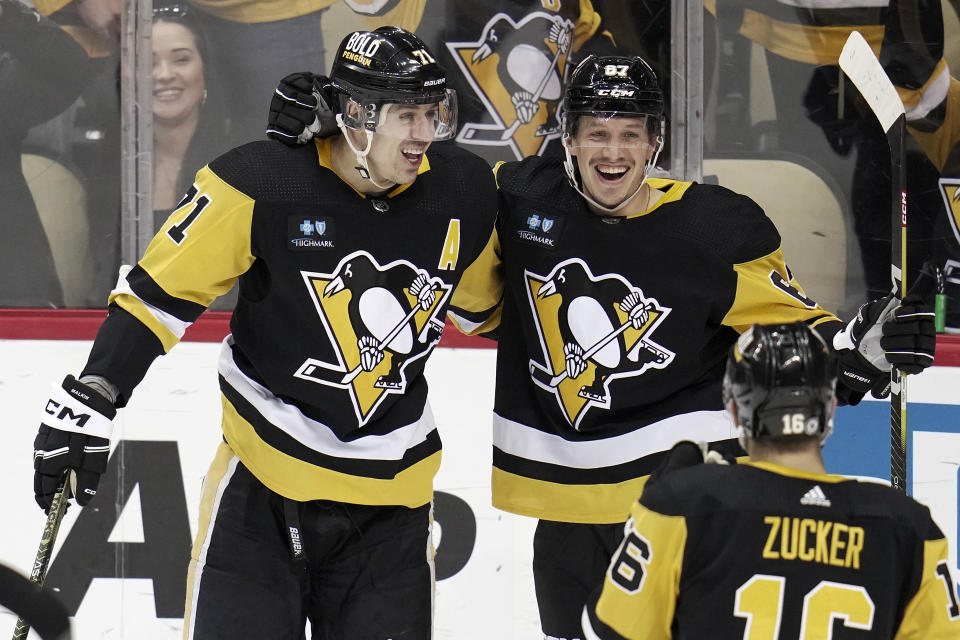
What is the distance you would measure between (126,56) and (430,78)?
1.43 meters

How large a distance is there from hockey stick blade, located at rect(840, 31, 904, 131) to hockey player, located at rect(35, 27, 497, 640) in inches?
32.5

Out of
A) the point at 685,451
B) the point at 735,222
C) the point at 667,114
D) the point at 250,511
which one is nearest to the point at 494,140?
the point at 667,114

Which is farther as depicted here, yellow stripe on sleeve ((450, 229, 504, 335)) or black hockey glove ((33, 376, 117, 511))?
yellow stripe on sleeve ((450, 229, 504, 335))

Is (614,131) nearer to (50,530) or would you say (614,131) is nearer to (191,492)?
(50,530)

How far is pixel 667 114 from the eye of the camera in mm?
3518

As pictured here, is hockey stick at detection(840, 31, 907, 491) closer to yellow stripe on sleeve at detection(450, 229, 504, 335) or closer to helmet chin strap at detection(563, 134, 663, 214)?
helmet chin strap at detection(563, 134, 663, 214)

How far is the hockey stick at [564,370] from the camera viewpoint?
243 cm

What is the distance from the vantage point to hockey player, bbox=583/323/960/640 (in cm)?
167

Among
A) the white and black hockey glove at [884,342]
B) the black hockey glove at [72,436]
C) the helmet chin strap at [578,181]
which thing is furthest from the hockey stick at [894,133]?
the black hockey glove at [72,436]

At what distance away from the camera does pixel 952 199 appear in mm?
3506

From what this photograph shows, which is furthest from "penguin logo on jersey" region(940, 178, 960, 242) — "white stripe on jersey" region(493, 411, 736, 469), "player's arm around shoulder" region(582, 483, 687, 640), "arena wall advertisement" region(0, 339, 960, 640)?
"player's arm around shoulder" region(582, 483, 687, 640)

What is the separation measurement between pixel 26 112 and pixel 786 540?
2.54 meters

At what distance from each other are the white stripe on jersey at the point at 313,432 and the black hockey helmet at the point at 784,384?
803mm

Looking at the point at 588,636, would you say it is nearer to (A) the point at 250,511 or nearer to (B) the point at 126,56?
(A) the point at 250,511
